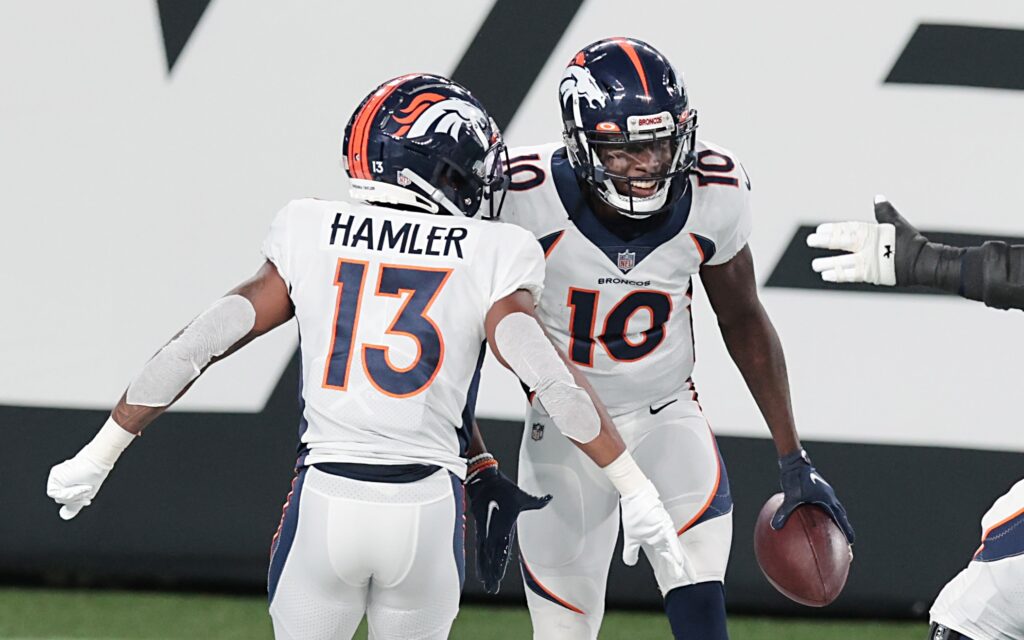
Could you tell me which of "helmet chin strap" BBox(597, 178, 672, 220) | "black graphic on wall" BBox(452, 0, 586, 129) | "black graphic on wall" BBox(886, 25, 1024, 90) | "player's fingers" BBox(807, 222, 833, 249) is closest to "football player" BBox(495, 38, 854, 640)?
"helmet chin strap" BBox(597, 178, 672, 220)

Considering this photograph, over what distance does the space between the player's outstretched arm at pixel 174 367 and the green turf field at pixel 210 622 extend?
5.34ft

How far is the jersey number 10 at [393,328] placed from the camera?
7.75 ft

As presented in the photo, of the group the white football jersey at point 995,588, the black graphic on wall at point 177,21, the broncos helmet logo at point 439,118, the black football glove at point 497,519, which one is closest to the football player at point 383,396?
the broncos helmet logo at point 439,118

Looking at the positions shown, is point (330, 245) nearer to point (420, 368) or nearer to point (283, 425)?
point (420, 368)

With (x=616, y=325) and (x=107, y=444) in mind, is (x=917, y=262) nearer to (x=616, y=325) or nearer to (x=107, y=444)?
(x=616, y=325)

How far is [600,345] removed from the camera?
2.95 m

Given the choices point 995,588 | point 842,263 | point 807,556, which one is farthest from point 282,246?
point 995,588

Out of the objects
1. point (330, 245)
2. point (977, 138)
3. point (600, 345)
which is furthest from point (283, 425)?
point (977, 138)

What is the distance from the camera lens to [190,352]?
242 cm

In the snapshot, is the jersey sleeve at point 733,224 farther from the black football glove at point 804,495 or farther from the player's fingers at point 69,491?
the player's fingers at point 69,491

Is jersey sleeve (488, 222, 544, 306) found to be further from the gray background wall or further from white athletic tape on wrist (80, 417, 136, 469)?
the gray background wall

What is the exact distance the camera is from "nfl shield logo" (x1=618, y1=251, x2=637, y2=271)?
115 inches

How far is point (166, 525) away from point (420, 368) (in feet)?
7.27

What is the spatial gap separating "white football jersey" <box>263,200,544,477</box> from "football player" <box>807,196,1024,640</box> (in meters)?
→ 0.60
